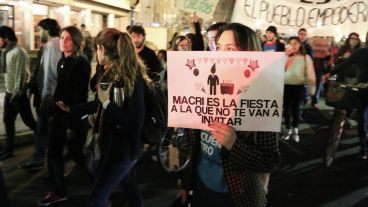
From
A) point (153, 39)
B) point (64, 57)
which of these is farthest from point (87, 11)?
point (64, 57)

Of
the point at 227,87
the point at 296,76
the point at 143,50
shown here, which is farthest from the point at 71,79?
the point at 296,76

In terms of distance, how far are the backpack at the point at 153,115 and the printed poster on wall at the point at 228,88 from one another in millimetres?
1356

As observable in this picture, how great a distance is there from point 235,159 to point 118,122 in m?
1.41

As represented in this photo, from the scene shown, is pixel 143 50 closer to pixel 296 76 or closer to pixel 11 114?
pixel 11 114

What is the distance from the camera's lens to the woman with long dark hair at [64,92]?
179 inches

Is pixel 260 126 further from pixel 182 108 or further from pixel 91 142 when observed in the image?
pixel 91 142

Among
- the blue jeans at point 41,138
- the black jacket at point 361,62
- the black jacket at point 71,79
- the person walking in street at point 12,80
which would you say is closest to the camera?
the black jacket at point 71,79

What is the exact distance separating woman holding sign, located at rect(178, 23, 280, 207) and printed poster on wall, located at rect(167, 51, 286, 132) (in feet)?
0.24

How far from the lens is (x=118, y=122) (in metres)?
3.27

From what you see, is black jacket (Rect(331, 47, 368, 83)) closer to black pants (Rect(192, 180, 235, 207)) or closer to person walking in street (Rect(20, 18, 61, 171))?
person walking in street (Rect(20, 18, 61, 171))

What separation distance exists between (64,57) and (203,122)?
111 inches

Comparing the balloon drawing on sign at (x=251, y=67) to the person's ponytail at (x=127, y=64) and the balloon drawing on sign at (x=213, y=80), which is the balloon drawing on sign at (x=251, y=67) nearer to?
the balloon drawing on sign at (x=213, y=80)

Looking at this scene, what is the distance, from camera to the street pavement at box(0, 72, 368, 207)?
5.00m

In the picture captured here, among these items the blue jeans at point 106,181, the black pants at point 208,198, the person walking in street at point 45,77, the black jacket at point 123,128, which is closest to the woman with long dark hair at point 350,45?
the person walking in street at point 45,77
